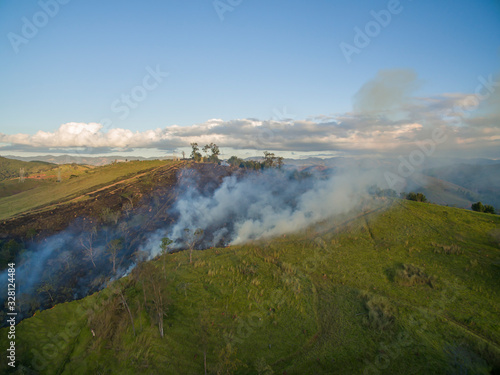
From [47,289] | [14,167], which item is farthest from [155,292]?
[14,167]

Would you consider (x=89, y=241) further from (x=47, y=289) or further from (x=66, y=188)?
(x=66, y=188)

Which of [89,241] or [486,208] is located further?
[486,208]

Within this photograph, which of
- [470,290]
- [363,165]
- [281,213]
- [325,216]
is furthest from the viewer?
[363,165]

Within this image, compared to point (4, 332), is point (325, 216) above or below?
above

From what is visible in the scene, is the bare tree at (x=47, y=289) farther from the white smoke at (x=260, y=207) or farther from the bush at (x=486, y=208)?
the bush at (x=486, y=208)

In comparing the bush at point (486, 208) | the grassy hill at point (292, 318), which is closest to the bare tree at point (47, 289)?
the grassy hill at point (292, 318)

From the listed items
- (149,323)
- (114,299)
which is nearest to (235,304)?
(149,323)

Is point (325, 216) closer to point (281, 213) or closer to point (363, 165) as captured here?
point (281, 213)

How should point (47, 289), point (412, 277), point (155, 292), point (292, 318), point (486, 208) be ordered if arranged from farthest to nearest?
point (486, 208) < point (47, 289) < point (412, 277) < point (292, 318) < point (155, 292)
